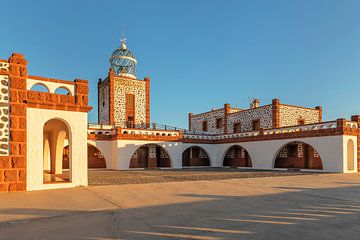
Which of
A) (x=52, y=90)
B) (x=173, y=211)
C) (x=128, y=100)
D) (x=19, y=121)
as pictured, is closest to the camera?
(x=173, y=211)

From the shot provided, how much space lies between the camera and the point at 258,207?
5.72m

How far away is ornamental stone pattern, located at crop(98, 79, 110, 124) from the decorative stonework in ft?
47.6

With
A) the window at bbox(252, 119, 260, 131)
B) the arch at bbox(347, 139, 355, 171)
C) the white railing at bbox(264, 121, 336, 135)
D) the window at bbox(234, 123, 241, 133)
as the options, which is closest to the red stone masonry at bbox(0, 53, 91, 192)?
the white railing at bbox(264, 121, 336, 135)

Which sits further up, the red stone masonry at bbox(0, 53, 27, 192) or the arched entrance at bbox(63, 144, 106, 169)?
the red stone masonry at bbox(0, 53, 27, 192)

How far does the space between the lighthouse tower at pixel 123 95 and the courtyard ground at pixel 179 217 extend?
16009 millimetres

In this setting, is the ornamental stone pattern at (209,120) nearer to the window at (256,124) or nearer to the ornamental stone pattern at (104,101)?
the window at (256,124)

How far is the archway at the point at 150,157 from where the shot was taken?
2125 centimetres

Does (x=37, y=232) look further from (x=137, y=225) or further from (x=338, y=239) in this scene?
(x=338, y=239)

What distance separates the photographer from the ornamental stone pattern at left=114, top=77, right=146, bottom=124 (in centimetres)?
2283

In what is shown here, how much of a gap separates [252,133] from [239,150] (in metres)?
3.08

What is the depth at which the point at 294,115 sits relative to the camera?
2384cm

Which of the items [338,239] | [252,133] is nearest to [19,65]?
[338,239]

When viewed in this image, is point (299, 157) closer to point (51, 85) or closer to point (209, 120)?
point (209, 120)

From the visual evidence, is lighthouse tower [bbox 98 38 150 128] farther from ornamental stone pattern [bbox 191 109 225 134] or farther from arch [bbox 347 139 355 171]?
arch [bbox 347 139 355 171]
